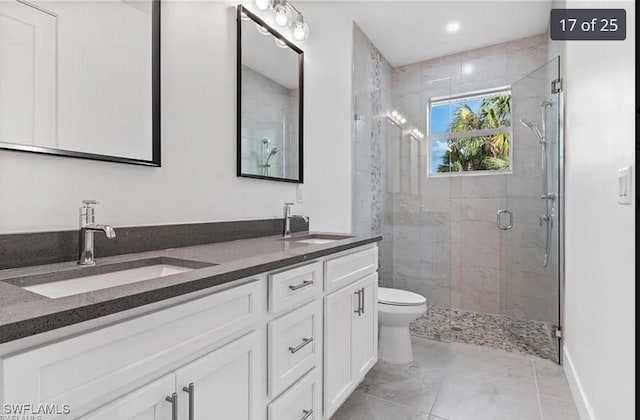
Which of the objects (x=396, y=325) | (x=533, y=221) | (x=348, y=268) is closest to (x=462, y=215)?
(x=533, y=221)

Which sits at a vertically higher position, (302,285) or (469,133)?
(469,133)

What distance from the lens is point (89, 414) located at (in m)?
0.64

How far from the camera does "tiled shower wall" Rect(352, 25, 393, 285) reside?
2795 millimetres

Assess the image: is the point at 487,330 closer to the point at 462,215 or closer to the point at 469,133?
the point at 462,215

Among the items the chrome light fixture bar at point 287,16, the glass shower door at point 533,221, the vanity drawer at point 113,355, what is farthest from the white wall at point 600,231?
the chrome light fixture bar at point 287,16

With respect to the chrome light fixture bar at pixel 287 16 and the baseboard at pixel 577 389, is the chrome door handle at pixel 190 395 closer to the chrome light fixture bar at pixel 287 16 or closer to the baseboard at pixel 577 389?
the baseboard at pixel 577 389

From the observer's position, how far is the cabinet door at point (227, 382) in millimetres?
835

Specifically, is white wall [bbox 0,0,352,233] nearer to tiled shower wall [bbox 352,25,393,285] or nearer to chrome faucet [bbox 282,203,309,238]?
chrome faucet [bbox 282,203,309,238]

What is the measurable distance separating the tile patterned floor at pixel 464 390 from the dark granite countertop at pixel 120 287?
1000mm

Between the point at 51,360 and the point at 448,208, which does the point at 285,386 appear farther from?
the point at 448,208

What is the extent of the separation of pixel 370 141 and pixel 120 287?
8.47ft

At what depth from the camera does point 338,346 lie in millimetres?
1570

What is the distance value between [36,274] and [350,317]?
1234 mm

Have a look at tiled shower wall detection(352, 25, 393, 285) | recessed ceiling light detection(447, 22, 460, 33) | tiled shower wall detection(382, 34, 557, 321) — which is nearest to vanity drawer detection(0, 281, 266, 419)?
tiled shower wall detection(352, 25, 393, 285)
